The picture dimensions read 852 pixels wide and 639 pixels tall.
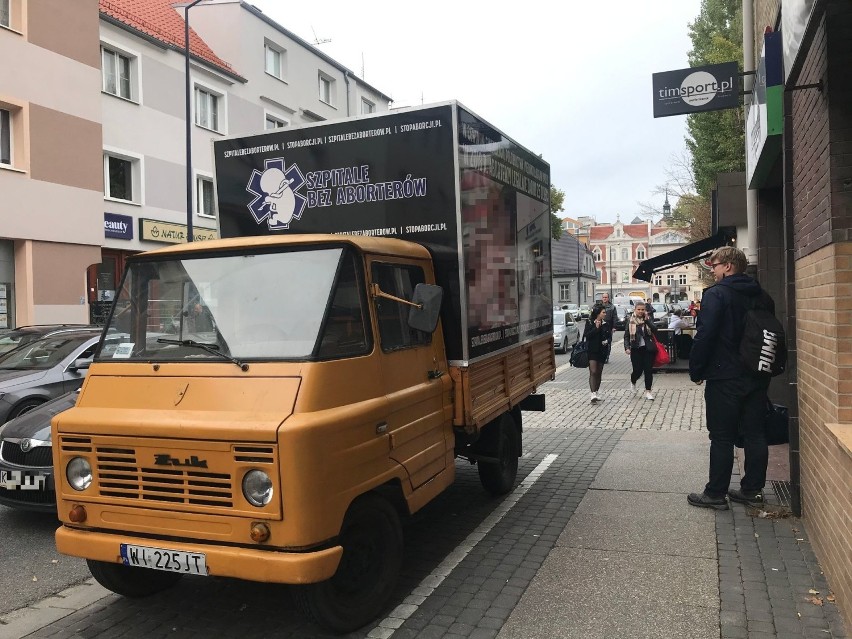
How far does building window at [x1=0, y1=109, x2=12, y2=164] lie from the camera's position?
52.9ft

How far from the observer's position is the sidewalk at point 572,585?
3885mm

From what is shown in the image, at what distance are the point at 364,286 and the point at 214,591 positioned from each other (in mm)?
2160

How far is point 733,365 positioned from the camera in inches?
221

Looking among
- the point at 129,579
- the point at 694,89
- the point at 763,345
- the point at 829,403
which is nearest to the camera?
the point at 129,579

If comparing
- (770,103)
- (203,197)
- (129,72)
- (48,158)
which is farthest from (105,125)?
(770,103)

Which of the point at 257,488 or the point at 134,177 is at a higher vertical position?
the point at 134,177

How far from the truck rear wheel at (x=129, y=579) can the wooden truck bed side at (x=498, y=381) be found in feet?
7.10

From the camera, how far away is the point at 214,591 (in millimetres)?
4453

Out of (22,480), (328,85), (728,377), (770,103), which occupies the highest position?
(328,85)

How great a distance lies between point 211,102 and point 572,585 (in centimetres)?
2302

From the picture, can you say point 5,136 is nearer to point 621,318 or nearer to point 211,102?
point 211,102

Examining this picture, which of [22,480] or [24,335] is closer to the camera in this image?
[22,480]

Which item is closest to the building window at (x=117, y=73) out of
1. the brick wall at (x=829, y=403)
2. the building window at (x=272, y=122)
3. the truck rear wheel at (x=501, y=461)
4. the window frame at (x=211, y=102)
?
the window frame at (x=211, y=102)

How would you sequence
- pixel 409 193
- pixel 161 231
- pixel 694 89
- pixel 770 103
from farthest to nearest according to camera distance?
pixel 161 231 < pixel 694 89 < pixel 770 103 < pixel 409 193
